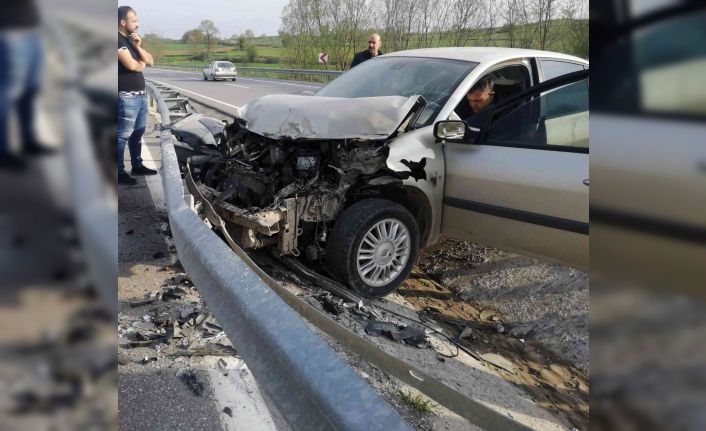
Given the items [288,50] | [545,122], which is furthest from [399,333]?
[288,50]

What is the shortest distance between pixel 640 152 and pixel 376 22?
31725mm

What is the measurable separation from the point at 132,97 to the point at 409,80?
329 centimetres

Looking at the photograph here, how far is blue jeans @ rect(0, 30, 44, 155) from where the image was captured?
49 centimetres

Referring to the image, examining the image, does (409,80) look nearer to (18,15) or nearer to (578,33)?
(578,33)

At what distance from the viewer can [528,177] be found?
382 centimetres

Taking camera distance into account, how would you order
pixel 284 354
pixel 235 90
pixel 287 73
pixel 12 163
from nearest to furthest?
pixel 12 163 < pixel 284 354 < pixel 235 90 < pixel 287 73

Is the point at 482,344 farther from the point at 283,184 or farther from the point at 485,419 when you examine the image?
the point at 485,419

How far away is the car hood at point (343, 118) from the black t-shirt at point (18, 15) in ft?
11.5

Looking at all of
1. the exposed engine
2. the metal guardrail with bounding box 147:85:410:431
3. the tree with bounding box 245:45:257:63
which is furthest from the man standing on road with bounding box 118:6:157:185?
the tree with bounding box 245:45:257:63

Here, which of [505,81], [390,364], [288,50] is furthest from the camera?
[288,50]

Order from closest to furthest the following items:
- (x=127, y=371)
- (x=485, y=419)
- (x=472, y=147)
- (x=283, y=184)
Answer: (x=485, y=419) < (x=127, y=371) < (x=472, y=147) < (x=283, y=184)

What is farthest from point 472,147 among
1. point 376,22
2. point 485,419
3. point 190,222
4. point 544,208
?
point 376,22

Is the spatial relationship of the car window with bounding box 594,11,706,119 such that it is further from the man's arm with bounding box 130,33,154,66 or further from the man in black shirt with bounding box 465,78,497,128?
the man's arm with bounding box 130,33,154,66

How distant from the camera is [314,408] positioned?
1064mm
